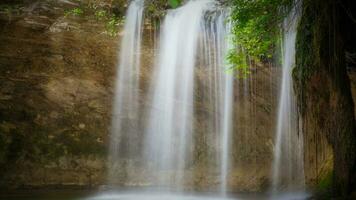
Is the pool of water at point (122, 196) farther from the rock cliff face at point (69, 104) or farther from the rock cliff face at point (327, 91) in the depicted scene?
the rock cliff face at point (327, 91)

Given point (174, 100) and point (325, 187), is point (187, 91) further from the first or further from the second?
point (325, 187)

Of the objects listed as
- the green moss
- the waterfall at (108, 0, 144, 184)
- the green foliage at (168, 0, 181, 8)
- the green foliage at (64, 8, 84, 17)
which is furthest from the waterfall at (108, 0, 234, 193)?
the green moss

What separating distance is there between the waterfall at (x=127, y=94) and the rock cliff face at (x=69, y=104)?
219 millimetres

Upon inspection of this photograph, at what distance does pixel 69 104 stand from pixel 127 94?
1732mm

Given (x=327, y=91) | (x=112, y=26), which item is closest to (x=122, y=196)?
(x=112, y=26)

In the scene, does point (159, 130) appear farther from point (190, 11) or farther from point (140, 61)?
point (190, 11)

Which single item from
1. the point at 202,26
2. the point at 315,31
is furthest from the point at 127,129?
the point at 315,31

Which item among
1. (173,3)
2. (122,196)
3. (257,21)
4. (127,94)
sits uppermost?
(173,3)

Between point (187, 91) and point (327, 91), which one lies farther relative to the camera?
point (187, 91)

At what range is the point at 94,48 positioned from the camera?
1179 cm

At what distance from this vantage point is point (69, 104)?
1121 cm

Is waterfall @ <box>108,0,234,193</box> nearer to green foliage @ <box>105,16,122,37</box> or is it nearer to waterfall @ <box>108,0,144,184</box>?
waterfall @ <box>108,0,144,184</box>

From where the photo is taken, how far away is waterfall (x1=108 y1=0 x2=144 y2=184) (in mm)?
11414

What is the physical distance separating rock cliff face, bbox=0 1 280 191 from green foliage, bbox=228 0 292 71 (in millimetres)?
3637
